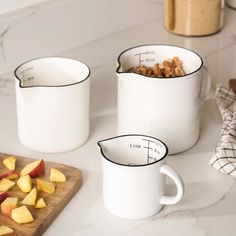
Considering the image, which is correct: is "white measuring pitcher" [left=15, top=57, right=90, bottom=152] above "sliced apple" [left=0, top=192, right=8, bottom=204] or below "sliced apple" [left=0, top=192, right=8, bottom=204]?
above

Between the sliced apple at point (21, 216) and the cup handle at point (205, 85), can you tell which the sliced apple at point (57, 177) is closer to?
the sliced apple at point (21, 216)

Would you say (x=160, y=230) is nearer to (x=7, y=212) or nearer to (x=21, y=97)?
(x=7, y=212)

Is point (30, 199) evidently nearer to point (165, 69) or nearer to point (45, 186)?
point (45, 186)

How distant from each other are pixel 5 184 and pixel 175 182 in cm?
26

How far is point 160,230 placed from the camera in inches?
36.4

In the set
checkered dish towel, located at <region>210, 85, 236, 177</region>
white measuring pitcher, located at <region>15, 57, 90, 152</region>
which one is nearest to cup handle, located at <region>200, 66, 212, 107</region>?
checkered dish towel, located at <region>210, 85, 236, 177</region>

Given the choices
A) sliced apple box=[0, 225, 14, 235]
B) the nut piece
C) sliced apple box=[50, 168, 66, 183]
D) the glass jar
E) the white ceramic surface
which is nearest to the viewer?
sliced apple box=[0, 225, 14, 235]

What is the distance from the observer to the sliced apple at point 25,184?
3.21 feet

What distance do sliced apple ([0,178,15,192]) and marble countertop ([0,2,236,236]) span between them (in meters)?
0.09

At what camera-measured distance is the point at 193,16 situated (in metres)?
1.56

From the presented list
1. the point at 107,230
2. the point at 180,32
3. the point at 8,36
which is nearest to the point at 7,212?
the point at 107,230

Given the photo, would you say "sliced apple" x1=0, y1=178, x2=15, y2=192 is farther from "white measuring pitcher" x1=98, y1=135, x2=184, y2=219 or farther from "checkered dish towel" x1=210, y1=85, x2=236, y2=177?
"checkered dish towel" x1=210, y1=85, x2=236, y2=177

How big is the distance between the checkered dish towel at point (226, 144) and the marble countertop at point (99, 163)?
2 centimetres

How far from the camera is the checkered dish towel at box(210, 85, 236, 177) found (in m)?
1.05
